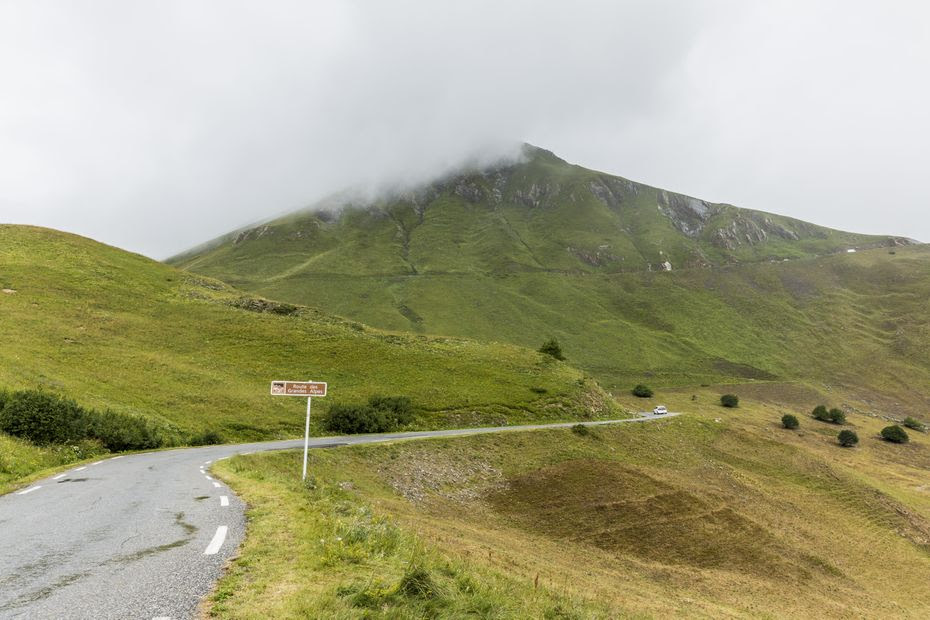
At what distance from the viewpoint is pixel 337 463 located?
30.5 metres

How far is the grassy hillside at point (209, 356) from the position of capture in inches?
1645

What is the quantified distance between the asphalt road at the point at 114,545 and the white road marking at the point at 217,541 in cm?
→ 2

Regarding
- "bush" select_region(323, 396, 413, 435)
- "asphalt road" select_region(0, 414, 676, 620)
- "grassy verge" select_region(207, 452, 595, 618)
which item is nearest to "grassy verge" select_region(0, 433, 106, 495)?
"asphalt road" select_region(0, 414, 676, 620)

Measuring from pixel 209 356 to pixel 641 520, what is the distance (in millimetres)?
51891

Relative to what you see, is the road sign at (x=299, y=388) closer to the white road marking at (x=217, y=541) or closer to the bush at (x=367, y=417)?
the white road marking at (x=217, y=541)

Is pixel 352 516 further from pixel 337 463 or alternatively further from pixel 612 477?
pixel 612 477

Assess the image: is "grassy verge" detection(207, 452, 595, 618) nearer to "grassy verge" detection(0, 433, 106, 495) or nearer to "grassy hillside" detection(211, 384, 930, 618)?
"grassy hillside" detection(211, 384, 930, 618)

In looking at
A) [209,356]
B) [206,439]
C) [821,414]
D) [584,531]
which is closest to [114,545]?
[584,531]

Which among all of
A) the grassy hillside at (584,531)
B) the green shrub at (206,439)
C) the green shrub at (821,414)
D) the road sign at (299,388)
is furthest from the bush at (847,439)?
the green shrub at (206,439)

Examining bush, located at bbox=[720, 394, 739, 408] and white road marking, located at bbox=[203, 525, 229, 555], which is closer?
white road marking, located at bbox=[203, 525, 229, 555]

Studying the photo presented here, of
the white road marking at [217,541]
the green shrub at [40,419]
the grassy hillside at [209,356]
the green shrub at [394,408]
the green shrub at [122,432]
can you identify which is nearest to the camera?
the white road marking at [217,541]

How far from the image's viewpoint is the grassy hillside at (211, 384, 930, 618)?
28.4 feet

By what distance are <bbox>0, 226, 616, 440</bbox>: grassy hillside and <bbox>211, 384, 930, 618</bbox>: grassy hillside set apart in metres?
13.7

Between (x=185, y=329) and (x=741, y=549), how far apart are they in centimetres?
6742
